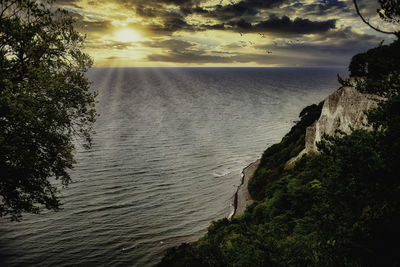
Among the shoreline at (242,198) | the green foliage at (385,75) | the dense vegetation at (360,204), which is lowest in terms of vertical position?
the shoreline at (242,198)

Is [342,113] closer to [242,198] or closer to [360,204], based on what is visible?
[360,204]

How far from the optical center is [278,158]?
111 ft

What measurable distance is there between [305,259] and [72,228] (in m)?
25.3

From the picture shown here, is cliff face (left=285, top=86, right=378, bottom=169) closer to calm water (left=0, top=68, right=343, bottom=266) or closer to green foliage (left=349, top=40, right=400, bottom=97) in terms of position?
green foliage (left=349, top=40, right=400, bottom=97)

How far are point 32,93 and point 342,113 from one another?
24028mm

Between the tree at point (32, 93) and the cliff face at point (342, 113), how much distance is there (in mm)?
17919

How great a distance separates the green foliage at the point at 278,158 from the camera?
3016cm

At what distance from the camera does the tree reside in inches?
400

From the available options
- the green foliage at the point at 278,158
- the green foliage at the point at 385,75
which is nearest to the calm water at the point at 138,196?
the green foliage at the point at 278,158

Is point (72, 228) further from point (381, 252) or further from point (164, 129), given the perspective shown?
point (164, 129)

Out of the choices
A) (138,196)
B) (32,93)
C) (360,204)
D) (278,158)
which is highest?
(32,93)

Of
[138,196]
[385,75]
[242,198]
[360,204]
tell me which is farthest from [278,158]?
[360,204]

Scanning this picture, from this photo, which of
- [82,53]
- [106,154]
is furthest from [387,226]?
[106,154]

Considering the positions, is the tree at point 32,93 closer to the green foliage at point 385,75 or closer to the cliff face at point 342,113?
the green foliage at point 385,75
